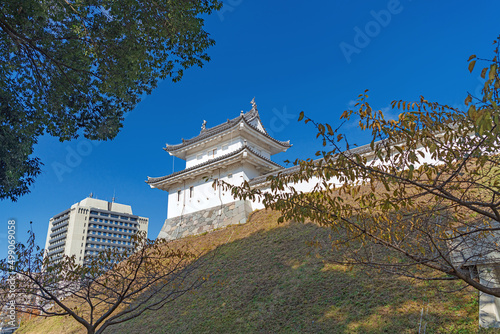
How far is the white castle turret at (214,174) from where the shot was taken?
1870cm

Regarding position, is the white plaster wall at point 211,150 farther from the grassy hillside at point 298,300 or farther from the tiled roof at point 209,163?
the grassy hillside at point 298,300

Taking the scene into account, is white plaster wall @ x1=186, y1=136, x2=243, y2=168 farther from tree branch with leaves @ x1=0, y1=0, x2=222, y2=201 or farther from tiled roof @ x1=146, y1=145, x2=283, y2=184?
tree branch with leaves @ x1=0, y1=0, x2=222, y2=201

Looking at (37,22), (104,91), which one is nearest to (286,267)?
(104,91)

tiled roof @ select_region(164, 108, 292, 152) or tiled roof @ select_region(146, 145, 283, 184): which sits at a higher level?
tiled roof @ select_region(164, 108, 292, 152)

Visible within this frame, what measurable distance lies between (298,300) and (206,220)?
11.8m

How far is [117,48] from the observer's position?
6750 millimetres

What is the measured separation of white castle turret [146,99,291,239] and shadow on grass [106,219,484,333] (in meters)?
6.00

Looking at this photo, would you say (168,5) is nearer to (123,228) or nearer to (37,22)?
(37,22)

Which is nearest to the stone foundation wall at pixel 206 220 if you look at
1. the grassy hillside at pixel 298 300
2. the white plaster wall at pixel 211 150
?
the grassy hillside at pixel 298 300

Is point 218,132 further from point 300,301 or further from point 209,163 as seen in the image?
point 300,301

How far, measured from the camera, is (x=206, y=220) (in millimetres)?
19062

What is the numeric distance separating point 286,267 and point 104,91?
7354mm

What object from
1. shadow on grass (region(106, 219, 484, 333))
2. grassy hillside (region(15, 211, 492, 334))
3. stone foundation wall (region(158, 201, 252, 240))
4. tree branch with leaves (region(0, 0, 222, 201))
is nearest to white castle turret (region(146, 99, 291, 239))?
stone foundation wall (region(158, 201, 252, 240))

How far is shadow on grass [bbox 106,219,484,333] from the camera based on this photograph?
19.6 feet
